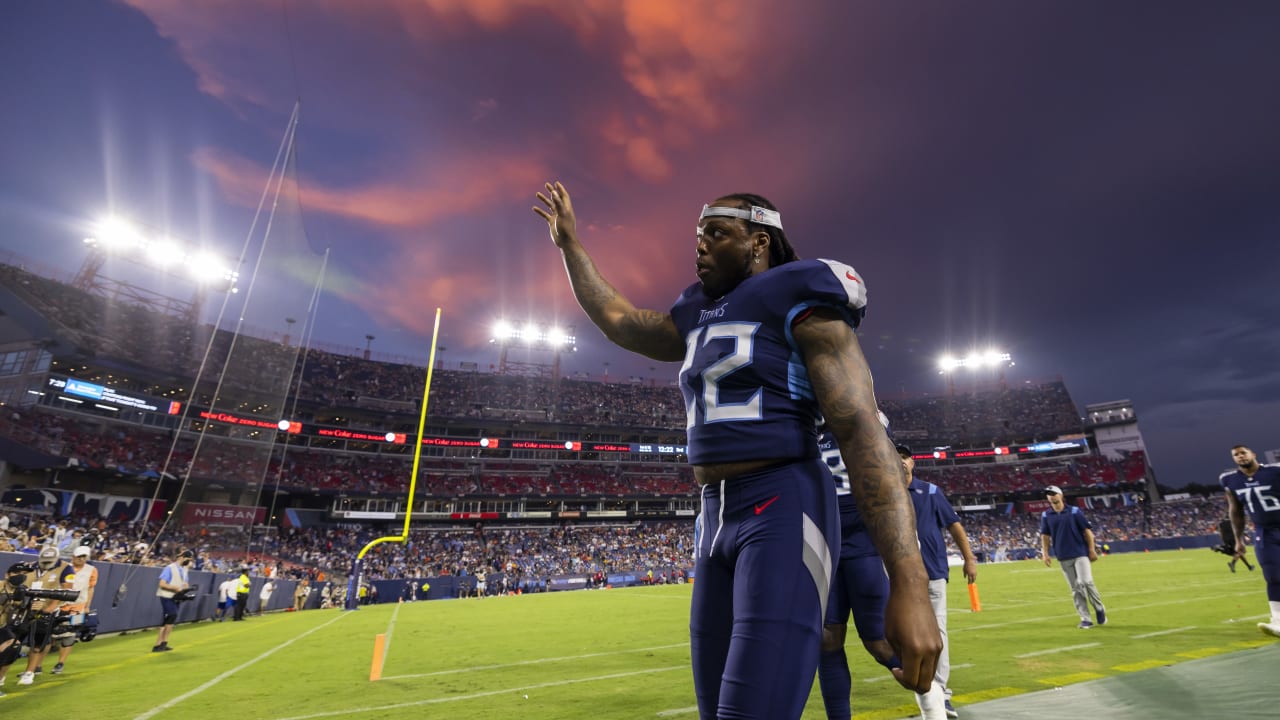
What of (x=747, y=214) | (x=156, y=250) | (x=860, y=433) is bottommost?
(x=860, y=433)

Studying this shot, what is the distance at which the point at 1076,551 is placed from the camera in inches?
354

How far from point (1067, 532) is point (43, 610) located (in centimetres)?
1543

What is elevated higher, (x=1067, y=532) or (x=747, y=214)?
(x=747, y=214)

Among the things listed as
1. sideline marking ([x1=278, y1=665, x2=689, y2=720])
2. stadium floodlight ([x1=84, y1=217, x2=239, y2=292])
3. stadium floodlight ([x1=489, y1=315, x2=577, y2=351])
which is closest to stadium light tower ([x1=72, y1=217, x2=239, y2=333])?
stadium floodlight ([x1=84, y1=217, x2=239, y2=292])

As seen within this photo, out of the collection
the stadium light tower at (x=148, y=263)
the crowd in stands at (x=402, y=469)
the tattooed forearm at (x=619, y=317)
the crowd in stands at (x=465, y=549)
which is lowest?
the crowd in stands at (x=465, y=549)

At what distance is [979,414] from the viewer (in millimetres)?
71438

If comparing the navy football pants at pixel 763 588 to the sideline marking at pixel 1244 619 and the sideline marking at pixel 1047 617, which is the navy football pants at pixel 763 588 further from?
the sideline marking at pixel 1244 619

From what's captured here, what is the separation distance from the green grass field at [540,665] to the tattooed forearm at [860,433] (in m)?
4.24

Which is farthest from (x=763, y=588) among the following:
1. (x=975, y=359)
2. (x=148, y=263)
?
(x=975, y=359)

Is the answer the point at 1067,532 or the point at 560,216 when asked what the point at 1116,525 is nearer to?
the point at 1067,532

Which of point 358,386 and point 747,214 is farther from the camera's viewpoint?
point 358,386

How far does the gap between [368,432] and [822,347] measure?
180 feet

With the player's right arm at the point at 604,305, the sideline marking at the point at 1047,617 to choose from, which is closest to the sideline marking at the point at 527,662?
the sideline marking at the point at 1047,617

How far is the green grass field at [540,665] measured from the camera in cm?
568
